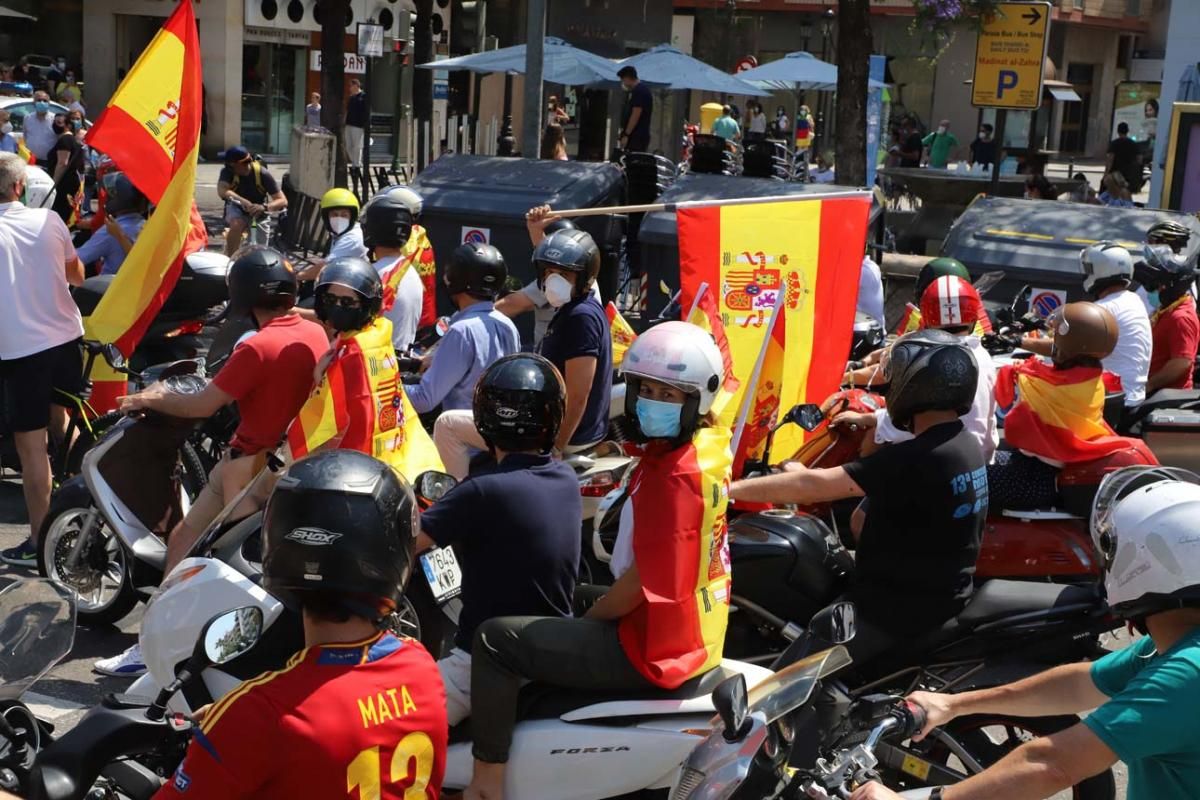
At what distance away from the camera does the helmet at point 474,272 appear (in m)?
6.73

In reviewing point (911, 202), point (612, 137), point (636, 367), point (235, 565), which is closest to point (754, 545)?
point (636, 367)

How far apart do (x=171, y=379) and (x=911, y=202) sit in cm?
1947

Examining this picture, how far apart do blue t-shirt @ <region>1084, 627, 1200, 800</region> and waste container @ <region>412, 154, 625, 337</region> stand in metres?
9.64

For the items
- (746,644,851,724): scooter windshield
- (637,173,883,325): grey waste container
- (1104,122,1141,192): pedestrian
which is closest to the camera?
(746,644,851,724): scooter windshield

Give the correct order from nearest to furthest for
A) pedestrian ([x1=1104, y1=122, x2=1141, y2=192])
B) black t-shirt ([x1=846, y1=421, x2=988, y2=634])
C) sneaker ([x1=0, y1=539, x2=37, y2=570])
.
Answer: black t-shirt ([x1=846, y1=421, x2=988, y2=634]) < sneaker ([x1=0, y1=539, x2=37, y2=570]) < pedestrian ([x1=1104, y1=122, x2=1141, y2=192])

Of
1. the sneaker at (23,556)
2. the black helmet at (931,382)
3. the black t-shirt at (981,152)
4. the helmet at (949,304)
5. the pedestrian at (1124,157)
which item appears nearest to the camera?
the black helmet at (931,382)

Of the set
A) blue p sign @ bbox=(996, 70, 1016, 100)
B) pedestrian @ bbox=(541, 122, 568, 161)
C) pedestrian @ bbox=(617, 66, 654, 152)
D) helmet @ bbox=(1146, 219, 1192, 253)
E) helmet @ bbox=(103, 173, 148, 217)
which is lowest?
helmet @ bbox=(103, 173, 148, 217)

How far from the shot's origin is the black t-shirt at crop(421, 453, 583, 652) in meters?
4.01

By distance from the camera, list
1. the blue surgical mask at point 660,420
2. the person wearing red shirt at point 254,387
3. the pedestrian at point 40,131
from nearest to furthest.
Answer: the blue surgical mask at point 660,420, the person wearing red shirt at point 254,387, the pedestrian at point 40,131

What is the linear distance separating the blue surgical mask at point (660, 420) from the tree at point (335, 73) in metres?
15.5

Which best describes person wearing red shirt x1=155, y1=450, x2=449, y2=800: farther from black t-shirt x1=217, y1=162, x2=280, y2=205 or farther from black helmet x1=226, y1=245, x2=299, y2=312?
black t-shirt x1=217, y1=162, x2=280, y2=205

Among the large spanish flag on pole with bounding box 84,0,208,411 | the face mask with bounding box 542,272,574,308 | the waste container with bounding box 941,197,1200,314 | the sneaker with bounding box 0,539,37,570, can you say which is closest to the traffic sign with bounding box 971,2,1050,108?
the waste container with bounding box 941,197,1200,314

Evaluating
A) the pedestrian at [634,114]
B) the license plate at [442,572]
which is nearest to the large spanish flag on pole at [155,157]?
the license plate at [442,572]

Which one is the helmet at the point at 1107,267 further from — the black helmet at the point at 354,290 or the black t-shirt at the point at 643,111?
the black t-shirt at the point at 643,111
